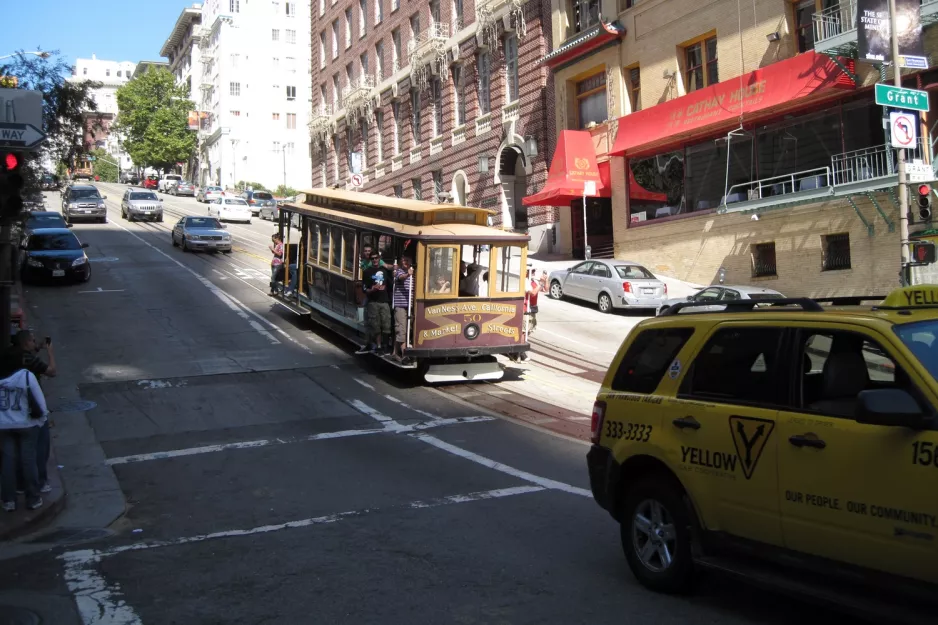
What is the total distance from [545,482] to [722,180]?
21.5 m

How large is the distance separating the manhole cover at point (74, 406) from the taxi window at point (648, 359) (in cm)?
1016

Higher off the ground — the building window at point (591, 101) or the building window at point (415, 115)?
the building window at point (415, 115)

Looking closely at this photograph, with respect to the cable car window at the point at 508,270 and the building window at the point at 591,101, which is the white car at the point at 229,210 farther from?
the cable car window at the point at 508,270

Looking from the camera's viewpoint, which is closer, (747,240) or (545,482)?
(545,482)

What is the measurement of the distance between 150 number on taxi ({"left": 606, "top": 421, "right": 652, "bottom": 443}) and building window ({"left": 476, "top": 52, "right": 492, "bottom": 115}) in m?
35.1

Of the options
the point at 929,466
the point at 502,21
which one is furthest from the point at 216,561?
the point at 502,21

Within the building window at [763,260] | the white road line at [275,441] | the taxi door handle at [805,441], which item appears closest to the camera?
the taxi door handle at [805,441]

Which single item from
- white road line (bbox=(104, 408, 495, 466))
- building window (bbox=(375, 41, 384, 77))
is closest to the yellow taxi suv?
white road line (bbox=(104, 408, 495, 466))

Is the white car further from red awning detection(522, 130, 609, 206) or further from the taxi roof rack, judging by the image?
the taxi roof rack

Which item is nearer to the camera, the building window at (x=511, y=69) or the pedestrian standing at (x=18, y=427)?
the pedestrian standing at (x=18, y=427)

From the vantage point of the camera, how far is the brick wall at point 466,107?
36.3 metres

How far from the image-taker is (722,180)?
2841cm

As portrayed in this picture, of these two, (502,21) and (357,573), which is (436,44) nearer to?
(502,21)

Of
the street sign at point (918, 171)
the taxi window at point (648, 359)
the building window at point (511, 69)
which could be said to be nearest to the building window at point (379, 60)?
the building window at point (511, 69)
